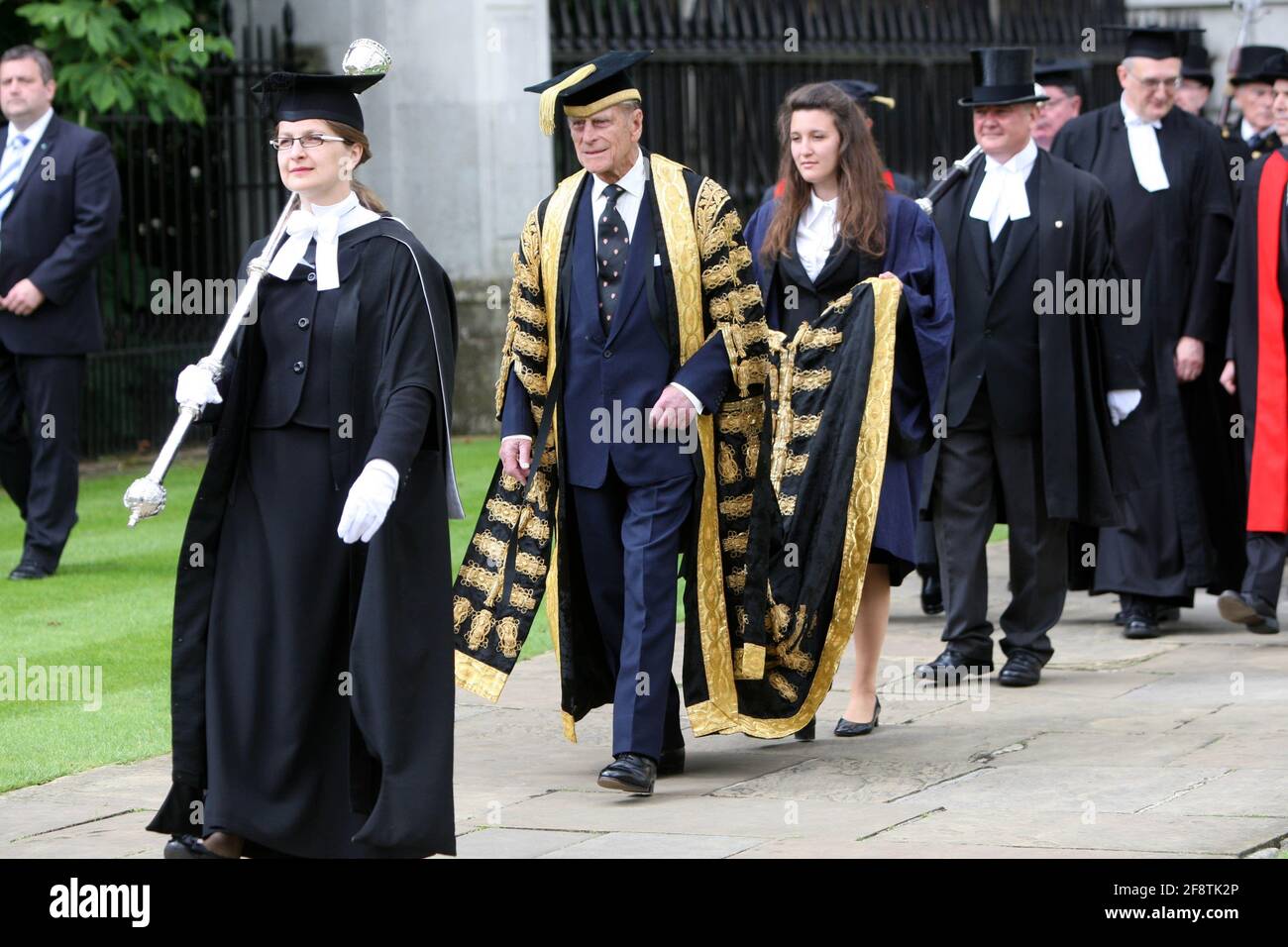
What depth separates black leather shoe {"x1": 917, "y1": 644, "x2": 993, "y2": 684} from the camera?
8.20 metres

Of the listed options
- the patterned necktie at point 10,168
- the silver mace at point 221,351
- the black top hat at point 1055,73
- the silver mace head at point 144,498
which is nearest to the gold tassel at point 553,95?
the silver mace at point 221,351

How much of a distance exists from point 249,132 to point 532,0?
7.27 ft

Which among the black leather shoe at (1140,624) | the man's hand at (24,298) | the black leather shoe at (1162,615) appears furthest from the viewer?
the man's hand at (24,298)

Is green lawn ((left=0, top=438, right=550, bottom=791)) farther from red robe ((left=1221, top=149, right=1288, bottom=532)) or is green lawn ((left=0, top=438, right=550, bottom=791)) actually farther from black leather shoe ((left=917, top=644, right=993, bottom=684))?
red robe ((left=1221, top=149, right=1288, bottom=532))

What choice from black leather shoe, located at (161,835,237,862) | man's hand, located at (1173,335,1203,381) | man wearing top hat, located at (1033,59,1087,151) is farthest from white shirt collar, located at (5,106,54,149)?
black leather shoe, located at (161,835,237,862)

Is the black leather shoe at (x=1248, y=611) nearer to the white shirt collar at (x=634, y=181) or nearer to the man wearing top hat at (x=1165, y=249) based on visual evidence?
the man wearing top hat at (x=1165, y=249)

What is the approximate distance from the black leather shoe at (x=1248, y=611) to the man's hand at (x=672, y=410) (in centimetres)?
356

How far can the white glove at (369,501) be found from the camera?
4.90 meters

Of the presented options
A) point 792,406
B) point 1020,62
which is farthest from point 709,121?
point 792,406

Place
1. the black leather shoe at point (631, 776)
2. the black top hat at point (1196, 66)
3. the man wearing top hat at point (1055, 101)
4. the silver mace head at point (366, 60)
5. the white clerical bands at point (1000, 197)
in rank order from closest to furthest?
1. the silver mace head at point (366, 60)
2. the black leather shoe at point (631, 776)
3. the white clerical bands at point (1000, 197)
4. the man wearing top hat at point (1055, 101)
5. the black top hat at point (1196, 66)

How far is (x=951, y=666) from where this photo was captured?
27.0 ft

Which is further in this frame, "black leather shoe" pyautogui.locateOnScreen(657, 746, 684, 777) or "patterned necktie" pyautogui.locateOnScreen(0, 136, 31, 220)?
"patterned necktie" pyautogui.locateOnScreen(0, 136, 31, 220)

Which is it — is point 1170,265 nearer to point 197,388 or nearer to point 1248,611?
point 1248,611

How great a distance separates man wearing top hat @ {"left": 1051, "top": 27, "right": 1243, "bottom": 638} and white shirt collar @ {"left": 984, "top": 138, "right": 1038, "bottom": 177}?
4.39 ft
